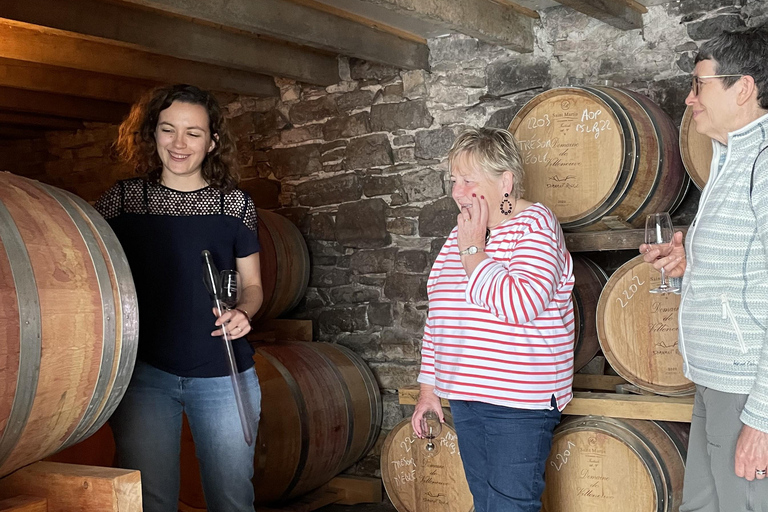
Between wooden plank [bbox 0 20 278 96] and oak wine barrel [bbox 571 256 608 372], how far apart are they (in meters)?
2.45

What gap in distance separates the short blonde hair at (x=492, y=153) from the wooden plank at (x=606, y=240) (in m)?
0.62

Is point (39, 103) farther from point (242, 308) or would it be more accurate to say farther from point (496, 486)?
point (496, 486)

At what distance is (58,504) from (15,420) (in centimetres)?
32

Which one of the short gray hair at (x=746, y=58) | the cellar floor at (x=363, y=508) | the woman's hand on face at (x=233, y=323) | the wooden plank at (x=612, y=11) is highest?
the wooden plank at (x=612, y=11)

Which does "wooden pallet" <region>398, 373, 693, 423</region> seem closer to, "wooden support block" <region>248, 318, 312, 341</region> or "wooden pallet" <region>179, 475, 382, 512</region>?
"wooden pallet" <region>179, 475, 382, 512</region>

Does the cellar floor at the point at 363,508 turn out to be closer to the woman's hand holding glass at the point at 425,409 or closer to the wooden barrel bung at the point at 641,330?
the woman's hand holding glass at the point at 425,409

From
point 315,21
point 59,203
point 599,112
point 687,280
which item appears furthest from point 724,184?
point 315,21

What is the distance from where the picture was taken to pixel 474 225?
2326 mm

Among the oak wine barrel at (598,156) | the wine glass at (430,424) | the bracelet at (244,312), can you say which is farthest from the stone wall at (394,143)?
the bracelet at (244,312)

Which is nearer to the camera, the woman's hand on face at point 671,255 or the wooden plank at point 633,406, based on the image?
the woman's hand on face at point 671,255

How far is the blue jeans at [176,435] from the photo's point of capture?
2090 millimetres

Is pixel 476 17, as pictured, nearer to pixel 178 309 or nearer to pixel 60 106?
pixel 178 309

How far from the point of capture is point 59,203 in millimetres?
1761

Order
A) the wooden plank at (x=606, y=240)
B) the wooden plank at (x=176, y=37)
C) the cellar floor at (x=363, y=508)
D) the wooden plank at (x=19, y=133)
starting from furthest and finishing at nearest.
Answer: the wooden plank at (x=19, y=133) → the cellar floor at (x=363, y=508) → the wooden plank at (x=176, y=37) → the wooden plank at (x=606, y=240)
